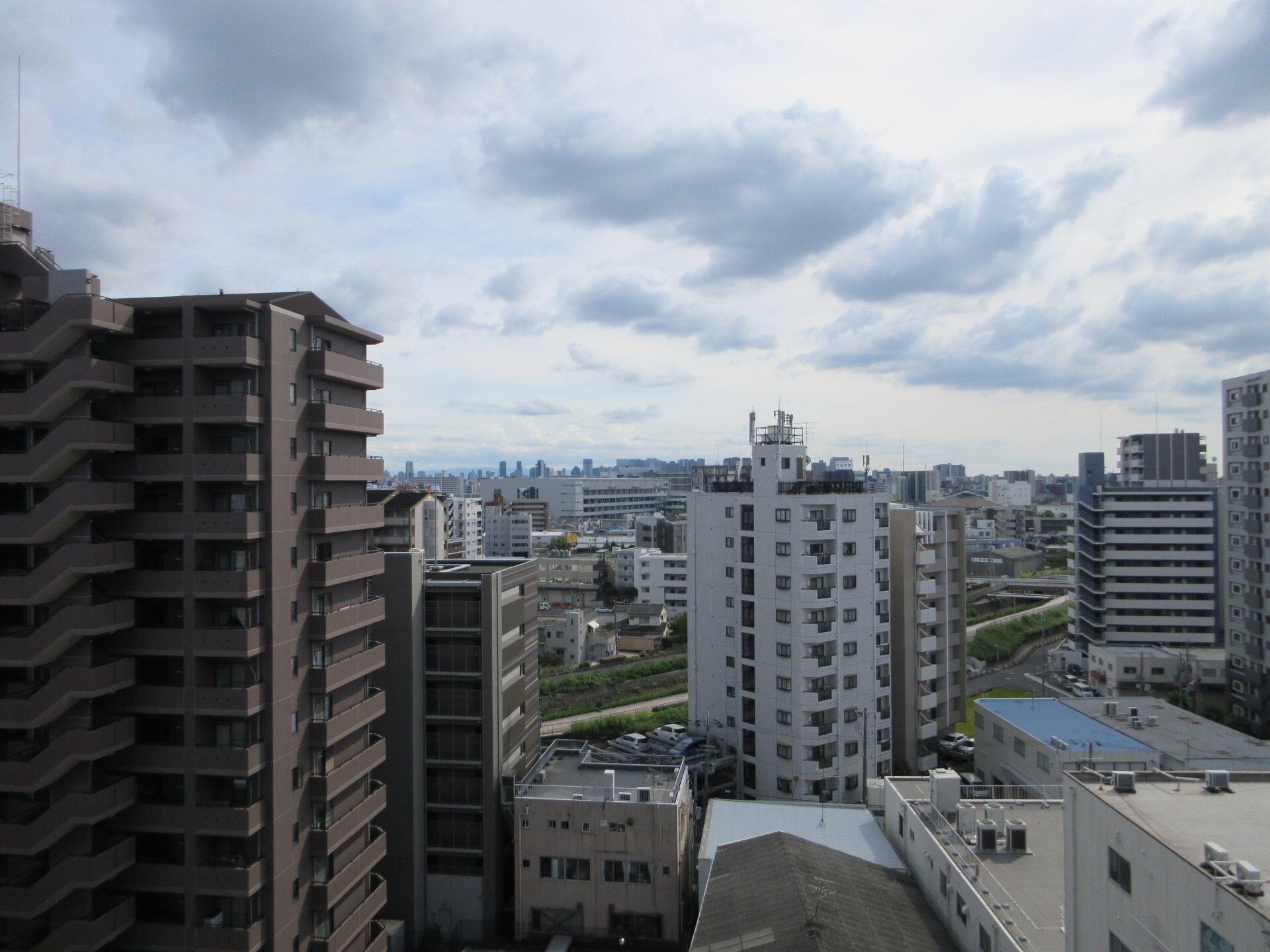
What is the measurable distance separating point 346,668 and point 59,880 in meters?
6.53

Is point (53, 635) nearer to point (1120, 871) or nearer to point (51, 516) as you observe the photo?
point (51, 516)

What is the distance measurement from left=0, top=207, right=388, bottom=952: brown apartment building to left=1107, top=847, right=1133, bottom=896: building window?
15.4m

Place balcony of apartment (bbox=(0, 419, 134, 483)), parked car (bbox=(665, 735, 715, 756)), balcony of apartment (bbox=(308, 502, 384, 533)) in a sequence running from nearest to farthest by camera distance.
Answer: balcony of apartment (bbox=(0, 419, 134, 483)) < balcony of apartment (bbox=(308, 502, 384, 533)) < parked car (bbox=(665, 735, 715, 756))

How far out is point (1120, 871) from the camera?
10.4 meters

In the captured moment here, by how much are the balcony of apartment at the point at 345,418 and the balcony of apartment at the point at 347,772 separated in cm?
809

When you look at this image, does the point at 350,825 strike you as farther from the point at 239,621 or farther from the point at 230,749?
the point at 239,621

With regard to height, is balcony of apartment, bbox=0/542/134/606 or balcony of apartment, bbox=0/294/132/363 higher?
balcony of apartment, bbox=0/294/132/363

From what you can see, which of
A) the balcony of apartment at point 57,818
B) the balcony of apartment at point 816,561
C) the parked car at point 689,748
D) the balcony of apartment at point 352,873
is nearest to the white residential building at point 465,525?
the parked car at point 689,748

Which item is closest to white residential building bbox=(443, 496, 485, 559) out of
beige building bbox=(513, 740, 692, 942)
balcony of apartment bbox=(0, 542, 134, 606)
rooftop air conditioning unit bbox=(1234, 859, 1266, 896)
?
beige building bbox=(513, 740, 692, 942)

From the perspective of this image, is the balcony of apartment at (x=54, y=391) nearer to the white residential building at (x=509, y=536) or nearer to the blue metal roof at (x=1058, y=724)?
the blue metal roof at (x=1058, y=724)

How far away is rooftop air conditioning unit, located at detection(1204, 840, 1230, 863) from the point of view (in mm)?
8828

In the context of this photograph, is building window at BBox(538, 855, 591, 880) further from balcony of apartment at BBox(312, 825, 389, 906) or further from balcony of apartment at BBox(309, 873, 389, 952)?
balcony of apartment at BBox(312, 825, 389, 906)

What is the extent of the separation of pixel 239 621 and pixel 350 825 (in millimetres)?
6150

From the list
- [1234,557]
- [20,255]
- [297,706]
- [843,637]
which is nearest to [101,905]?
Answer: [297,706]
